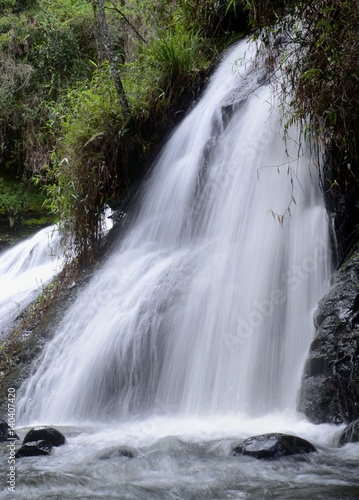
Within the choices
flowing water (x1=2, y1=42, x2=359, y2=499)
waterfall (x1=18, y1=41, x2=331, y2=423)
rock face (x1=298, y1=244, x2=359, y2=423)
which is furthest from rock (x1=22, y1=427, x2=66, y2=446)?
rock face (x1=298, y1=244, x2=359, y2=423)

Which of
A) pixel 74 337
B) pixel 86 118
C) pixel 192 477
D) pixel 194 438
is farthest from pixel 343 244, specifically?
pixel 86 118

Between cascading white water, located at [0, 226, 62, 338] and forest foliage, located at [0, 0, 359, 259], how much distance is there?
30.9 inches

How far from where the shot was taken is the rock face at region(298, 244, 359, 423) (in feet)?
10.7

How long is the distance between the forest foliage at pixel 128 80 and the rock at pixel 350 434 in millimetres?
1779

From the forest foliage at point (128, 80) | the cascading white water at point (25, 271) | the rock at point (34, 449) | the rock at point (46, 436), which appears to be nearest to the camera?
the rock at point (34, 449)

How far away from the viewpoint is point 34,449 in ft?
10.6

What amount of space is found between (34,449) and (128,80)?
4.97m

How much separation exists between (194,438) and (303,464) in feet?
2.76

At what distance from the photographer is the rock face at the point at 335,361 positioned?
10.7 feet

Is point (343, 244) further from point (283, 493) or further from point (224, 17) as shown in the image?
point (224, 17)

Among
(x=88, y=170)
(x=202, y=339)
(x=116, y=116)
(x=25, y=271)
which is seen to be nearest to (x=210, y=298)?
(x=202, y=339)

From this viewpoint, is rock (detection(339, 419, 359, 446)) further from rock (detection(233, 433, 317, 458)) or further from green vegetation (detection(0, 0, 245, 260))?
green vegetation (detection(0, 0, 245, 260))

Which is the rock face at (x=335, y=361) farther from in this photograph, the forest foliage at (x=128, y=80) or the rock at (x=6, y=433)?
the rock at (x=6, y=433)

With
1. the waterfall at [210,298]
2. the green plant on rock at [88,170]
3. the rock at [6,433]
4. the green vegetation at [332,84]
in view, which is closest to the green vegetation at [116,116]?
the green plant on rock at [88,170]
